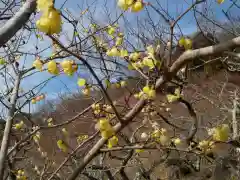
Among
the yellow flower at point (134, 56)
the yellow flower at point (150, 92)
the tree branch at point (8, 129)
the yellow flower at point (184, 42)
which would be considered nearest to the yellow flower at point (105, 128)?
the yellow flower at point (150, 92)

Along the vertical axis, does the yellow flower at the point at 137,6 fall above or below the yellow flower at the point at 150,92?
above

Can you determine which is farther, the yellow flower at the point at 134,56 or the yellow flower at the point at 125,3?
the yellow flower at the point at 134,56

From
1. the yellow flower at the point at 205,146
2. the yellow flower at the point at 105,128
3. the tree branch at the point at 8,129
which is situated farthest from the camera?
the tree branch at the point at 8,129

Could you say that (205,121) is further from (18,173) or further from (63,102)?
(18,173)

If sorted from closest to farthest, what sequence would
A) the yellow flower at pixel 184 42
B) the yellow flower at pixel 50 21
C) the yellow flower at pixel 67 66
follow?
the yellow flower at pixel 50 21 < the yellow flower at pixel 67 66 < the yellow flower at pixel 184 42

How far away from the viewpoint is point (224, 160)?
439cm

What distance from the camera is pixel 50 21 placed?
35.3 inches

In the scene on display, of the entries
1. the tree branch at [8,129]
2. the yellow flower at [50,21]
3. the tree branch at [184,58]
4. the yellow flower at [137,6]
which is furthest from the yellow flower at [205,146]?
the tree branch at [8,129]

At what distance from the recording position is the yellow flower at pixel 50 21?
89 centimetres

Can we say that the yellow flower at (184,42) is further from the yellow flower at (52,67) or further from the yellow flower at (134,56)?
the yellow flower at (52,67)

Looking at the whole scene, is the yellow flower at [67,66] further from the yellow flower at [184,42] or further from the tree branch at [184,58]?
the yellow flower at [184,42]

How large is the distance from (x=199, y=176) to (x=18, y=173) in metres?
3.46

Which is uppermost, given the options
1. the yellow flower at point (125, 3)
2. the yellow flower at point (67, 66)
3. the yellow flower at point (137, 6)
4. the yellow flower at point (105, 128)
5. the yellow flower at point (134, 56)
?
the yellow flower at point (125, 3)

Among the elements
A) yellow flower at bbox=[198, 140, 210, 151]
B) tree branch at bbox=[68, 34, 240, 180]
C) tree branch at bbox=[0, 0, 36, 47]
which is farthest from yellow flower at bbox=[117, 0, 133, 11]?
yellow flower at bbox=[198, 140, 210, 151]
